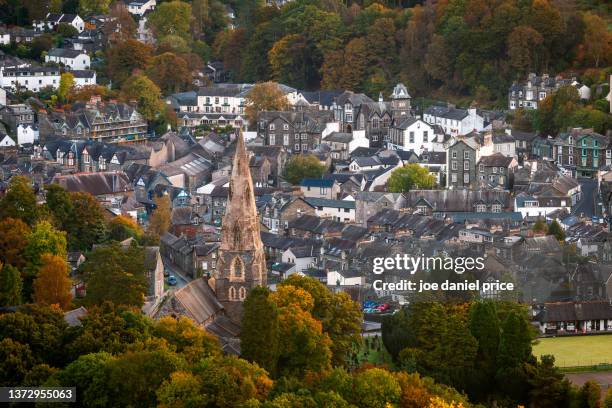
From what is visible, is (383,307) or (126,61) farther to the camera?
(126,61)

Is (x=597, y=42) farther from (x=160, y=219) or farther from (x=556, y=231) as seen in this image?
(x=160, y=219)

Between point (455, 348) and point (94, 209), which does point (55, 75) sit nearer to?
point (94, 209)

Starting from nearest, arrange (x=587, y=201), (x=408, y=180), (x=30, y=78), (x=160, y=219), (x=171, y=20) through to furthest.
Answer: (x=160, y=219) < (x=587, y=201) < (x=408, y=180) < (x=30, y=78) < (x=171, y=20)

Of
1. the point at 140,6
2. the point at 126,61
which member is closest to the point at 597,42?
the point at 126,61

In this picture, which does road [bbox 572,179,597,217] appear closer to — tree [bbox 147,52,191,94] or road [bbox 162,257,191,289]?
road [bbox 162,257,191,289]

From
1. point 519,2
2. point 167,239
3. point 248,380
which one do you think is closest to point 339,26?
point 519,2

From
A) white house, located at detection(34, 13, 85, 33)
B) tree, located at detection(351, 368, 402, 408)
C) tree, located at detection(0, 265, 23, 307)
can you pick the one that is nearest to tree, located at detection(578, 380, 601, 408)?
tree, located at detection(351, 368, 402, 408)
